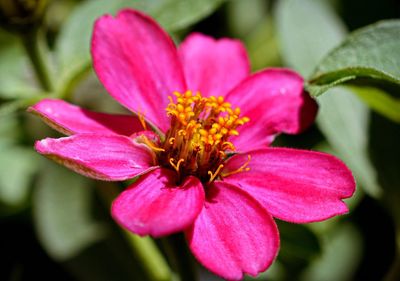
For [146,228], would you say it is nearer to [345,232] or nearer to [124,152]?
[124,152]

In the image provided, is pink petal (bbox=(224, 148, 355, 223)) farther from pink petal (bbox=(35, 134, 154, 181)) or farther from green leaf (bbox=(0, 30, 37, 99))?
green leaf (bbox=(0, 30, 37, 99))

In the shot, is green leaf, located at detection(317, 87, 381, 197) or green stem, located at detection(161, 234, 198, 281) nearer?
green stem, located at detection(161, 234, 198, 281)

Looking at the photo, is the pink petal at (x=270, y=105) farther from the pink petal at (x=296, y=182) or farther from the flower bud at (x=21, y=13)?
the flower bud at (x=21, y=13)

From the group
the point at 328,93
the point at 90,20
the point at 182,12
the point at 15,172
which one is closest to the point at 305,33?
the point at 328,93

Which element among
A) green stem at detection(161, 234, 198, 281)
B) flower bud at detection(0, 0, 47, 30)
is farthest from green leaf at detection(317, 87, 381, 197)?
flower bud at detection(0, 0, 47, 30)

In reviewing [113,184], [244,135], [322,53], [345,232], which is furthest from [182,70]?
[345,232]
